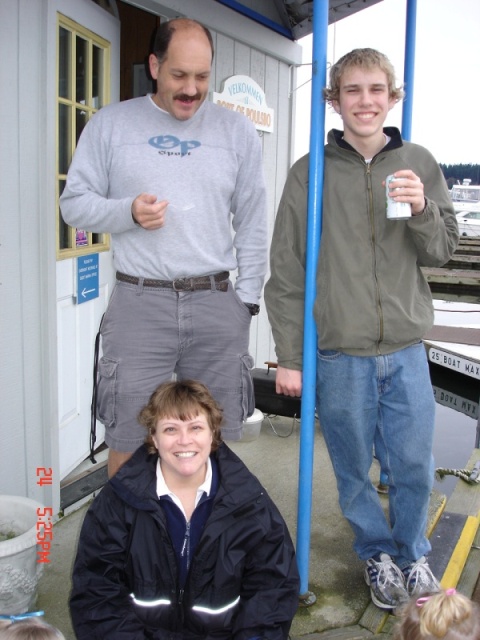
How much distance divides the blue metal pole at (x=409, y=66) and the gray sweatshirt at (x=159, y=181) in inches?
44.8

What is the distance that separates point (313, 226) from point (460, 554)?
160cm

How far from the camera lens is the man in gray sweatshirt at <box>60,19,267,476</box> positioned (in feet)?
6.76

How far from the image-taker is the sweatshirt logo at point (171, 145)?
6.91ft

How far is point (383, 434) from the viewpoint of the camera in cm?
229

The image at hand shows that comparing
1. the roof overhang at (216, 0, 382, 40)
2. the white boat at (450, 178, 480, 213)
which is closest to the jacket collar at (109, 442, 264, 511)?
the roof overhang at (216, 0, 382, 40)

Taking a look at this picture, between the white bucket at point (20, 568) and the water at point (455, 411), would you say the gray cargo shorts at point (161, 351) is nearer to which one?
the white bucket at point (20, 568)

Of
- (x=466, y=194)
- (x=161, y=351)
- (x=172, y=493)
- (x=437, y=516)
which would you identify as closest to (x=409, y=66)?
(x=161, y=351)

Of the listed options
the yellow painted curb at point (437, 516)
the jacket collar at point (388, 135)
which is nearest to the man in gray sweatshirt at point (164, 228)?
the jacket collar at point (388, 135)

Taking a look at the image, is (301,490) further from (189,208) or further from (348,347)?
(189,208)

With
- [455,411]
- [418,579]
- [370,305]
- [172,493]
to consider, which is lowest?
[455,411]

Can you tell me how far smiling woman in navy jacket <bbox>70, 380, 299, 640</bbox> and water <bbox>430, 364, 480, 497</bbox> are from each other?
5926mm

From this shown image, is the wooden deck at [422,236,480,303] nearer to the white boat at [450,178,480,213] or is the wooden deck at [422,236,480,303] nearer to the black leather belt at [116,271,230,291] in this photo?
the black leather belt at [116,271,230,291]

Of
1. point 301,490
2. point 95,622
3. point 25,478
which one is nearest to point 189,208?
point 301,490

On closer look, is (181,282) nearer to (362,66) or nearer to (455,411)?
(362,66)
